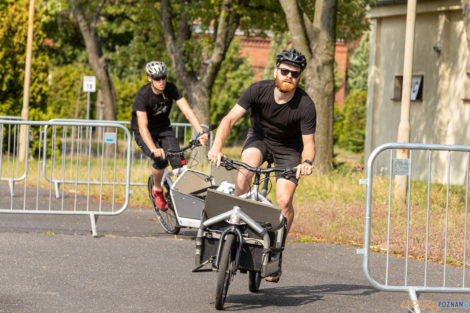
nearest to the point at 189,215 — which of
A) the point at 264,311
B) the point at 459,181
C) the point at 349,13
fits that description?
the point at 264,311

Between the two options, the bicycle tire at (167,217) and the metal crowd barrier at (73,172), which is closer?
the bicycle tire at (167,217)

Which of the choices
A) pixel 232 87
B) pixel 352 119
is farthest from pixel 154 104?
pixel 352 119

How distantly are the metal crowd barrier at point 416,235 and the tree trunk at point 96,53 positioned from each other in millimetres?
16111

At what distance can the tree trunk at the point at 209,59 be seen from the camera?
23.4 metres

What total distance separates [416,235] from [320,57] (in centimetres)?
757

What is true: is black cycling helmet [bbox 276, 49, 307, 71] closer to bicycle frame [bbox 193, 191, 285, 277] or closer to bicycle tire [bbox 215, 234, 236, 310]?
bicycle frame [bbox 193, 191, 285, 277]

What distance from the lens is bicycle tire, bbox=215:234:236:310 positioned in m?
6.69

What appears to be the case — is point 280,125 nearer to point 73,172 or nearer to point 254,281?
point 254,281

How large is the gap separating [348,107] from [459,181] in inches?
1011

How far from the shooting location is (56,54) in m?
47.3


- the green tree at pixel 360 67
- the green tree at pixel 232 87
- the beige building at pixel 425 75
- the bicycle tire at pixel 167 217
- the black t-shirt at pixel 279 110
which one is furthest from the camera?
the green tree at pixel 360 67

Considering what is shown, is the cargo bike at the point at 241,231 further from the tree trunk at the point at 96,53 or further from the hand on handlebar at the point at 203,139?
the tree trunk at the point at 96,53

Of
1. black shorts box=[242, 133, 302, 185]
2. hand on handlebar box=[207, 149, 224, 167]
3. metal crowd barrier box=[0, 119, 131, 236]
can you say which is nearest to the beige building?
metal crowd barrier box=[0, 119, 131, 236]

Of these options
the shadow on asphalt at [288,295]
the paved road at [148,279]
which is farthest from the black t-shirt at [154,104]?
the shadow on asphalt at [288,295]
